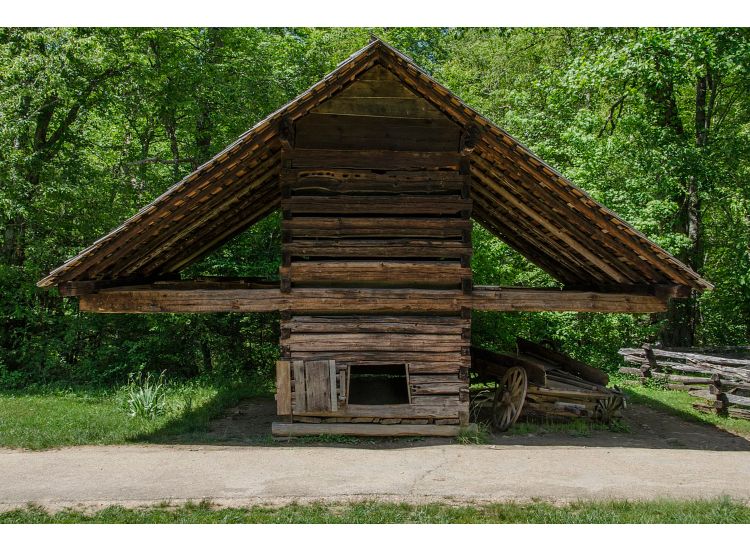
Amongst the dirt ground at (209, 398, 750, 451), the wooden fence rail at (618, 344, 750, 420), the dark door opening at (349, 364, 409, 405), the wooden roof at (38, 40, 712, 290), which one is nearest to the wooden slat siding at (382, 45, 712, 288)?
the wooden roof at (38, 40, 712, 290)

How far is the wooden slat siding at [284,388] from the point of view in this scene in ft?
33.9

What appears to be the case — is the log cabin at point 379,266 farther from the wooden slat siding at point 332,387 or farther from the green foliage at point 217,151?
the green foliage at point 217,151

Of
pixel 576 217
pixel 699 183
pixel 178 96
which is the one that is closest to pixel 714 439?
pixel 576 217

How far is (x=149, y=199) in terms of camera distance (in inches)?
761

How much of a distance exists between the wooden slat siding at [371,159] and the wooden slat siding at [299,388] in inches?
128

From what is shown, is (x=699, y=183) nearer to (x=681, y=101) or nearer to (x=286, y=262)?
(x=681, y=101)

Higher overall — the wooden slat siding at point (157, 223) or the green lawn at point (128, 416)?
the wooden slat siding at point (157, 223)

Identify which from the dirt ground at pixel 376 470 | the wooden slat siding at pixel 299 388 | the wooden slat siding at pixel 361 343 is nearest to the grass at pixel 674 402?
the dirt ground at pixel 376 470

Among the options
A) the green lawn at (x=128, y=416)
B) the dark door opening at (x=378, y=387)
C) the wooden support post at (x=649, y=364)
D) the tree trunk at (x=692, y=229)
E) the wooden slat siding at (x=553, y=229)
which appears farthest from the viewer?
the tree trunk at (x=692, y=229)

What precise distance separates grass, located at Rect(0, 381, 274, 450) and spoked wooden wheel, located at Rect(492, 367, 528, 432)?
527 centimetres

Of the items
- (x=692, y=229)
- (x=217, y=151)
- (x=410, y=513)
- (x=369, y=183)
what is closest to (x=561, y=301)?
(x=369, y=183)

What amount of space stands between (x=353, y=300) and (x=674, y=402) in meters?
9.37

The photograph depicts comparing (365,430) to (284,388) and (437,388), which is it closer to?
(437,388)

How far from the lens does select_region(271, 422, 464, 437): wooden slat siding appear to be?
1036cm
